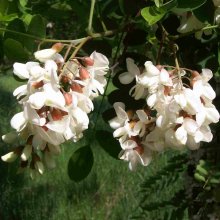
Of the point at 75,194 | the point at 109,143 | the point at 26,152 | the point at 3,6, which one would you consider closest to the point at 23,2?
the point at 3,6

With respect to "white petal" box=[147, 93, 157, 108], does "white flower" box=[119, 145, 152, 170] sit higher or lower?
lower

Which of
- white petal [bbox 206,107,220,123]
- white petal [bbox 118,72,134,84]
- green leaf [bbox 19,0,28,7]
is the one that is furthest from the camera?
green leaf [bbox 19,0,28,7]

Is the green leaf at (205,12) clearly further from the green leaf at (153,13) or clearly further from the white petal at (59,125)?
the white petal at (59,125)

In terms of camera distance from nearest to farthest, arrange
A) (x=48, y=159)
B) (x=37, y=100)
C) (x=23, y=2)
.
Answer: (x=37, y=100) → (x=48, y=159) → (x=23, y=2)

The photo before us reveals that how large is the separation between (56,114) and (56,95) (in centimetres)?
3

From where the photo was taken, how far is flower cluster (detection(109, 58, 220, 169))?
30.8 inches

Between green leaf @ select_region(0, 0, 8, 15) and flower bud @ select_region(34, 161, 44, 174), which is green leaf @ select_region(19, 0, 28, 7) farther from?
flower bud @ select_region(34, 161, 44, 174)

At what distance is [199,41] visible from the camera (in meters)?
1.20

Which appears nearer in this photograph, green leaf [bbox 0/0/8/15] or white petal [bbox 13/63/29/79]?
white petal [bbox 13/63/29/79]

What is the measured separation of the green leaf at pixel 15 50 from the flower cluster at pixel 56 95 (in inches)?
3.8

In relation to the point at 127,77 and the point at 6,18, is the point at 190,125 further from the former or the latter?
the point at 6,18

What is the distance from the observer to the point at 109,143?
112 cm

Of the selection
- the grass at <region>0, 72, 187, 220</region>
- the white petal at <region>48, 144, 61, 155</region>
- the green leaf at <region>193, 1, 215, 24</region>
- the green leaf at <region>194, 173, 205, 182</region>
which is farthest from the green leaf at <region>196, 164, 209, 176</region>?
the grass at <region>0, 72, 187, 220</region>

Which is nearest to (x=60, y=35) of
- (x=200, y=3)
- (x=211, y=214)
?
(x=211, y=214)
